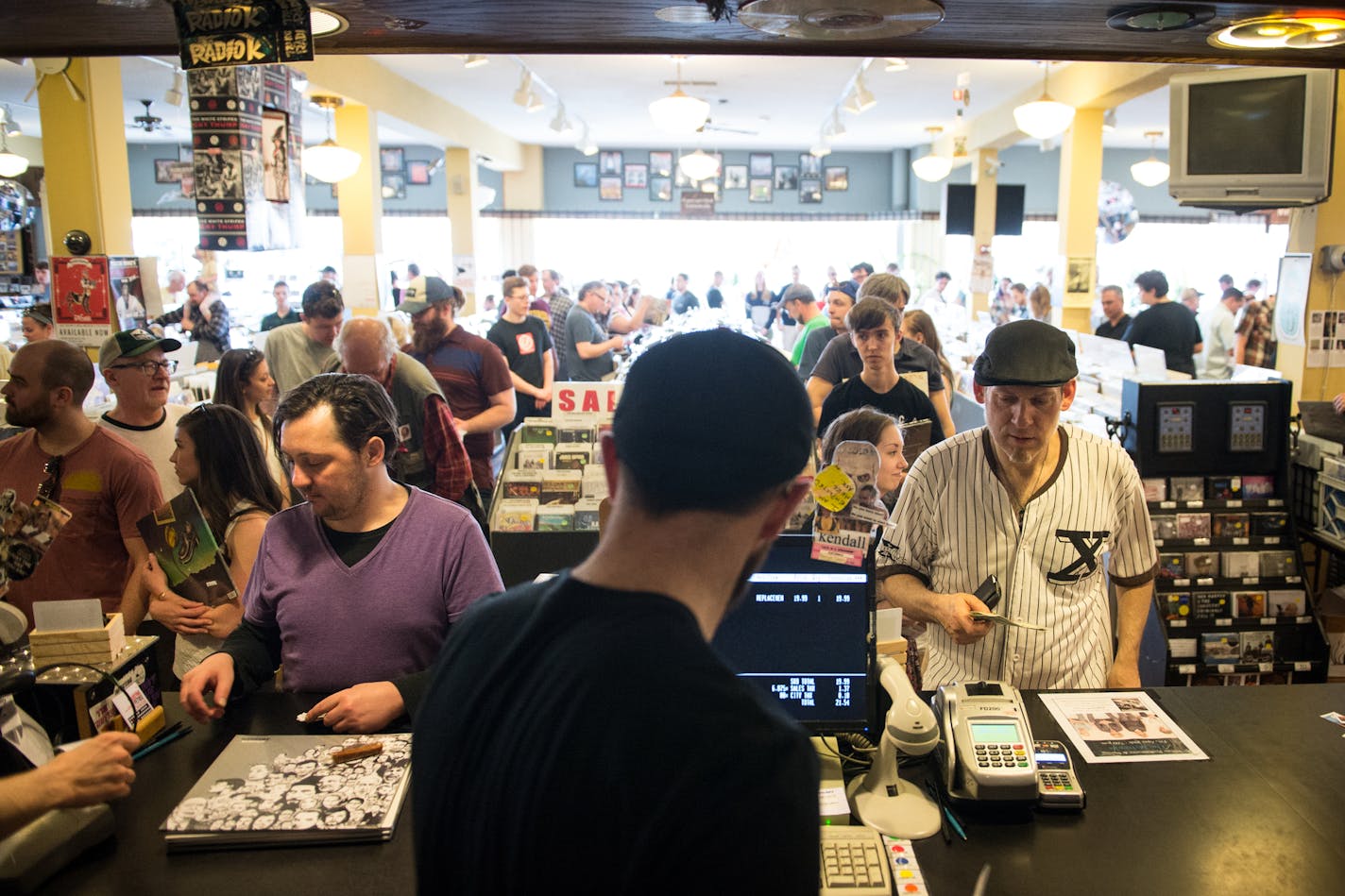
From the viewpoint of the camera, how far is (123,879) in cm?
157

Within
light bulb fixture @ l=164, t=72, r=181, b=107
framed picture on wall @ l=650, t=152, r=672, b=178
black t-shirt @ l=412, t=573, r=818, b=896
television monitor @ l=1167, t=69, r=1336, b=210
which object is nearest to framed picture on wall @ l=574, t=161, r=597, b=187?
framed picture on wall @ l=650, t=152, r=672, b=178

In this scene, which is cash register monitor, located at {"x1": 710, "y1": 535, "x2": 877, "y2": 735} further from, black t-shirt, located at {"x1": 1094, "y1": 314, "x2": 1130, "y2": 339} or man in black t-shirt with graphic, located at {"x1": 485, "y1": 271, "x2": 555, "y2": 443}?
black t-shirt, located at {"x1": 1094, "y1": 314, "x2": 1130, "y2": 339}

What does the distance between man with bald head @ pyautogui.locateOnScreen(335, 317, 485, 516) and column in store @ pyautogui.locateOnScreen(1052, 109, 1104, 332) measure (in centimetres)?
725

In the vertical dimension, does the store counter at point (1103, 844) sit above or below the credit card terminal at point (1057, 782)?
below

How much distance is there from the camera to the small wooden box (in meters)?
1.98

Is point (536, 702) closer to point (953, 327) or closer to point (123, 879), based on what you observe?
point (123, 879)

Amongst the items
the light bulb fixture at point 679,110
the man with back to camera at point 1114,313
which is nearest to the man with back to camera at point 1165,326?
the man with back to camera at point 1114,313

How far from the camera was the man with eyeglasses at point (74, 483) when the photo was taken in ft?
10.2

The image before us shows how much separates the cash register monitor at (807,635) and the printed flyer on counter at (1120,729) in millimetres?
464

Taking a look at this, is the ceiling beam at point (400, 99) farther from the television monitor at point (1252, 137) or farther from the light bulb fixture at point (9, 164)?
the television monitor at point (1252, 137)

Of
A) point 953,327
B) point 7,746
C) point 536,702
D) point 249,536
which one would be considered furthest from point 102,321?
point 953,327

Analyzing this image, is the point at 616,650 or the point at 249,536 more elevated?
the point at 616,650

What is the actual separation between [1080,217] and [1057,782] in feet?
29.9

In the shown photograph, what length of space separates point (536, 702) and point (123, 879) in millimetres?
1105
